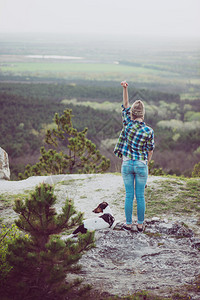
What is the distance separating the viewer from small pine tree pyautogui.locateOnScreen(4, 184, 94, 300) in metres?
3.09

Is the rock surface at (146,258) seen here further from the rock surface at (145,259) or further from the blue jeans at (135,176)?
the blue jeans at (135,176)

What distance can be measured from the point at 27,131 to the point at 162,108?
29.7 m

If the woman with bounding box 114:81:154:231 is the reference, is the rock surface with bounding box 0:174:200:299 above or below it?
below

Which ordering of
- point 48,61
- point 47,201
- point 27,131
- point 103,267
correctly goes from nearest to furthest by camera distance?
point 47,201, point 103,267, point 27,131, point 48,61

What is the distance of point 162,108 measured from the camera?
2496 inches

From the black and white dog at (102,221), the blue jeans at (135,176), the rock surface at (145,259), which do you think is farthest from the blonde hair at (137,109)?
the rock surface at (145,259)

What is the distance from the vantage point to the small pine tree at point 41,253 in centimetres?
309

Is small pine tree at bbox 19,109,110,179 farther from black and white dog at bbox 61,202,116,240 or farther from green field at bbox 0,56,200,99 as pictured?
green field at bbox 0,56,200,99

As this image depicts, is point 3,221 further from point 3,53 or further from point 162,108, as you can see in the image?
point 3,53

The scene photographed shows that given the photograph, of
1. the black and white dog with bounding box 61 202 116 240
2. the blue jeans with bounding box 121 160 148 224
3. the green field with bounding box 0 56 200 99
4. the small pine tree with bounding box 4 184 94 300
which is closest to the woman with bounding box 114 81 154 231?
the blue jeans with bounding box 121 160 148 224

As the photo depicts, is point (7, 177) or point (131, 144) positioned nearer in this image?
point (131, 144)

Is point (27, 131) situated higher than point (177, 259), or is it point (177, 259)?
point (177, 259)

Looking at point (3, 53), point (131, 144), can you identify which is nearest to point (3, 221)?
point (131, 144)

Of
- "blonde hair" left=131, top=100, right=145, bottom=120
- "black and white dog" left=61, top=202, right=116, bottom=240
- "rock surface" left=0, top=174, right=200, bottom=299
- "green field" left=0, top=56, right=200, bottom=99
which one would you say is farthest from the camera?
"green field" left=0, top=56, right=200, bottom=99
